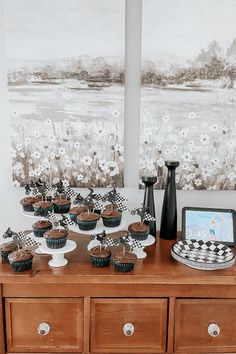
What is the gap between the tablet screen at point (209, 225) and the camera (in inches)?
66.9

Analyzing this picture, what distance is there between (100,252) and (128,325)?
313 mm

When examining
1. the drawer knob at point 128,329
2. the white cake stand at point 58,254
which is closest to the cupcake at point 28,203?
the white cake stand at point 58,254

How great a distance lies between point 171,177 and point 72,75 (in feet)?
2.39

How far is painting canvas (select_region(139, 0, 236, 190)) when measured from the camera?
172 centimetres

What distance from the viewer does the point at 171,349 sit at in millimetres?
1424

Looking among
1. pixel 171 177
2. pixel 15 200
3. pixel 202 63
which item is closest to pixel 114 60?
pixel 202 63

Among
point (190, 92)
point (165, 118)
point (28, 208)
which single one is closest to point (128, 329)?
point (28, 208)

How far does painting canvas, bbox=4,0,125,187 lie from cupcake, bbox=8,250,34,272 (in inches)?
22.1

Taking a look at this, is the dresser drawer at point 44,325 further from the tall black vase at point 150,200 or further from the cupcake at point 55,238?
the tall black vase at point 150,200

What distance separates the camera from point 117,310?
140 centimetres

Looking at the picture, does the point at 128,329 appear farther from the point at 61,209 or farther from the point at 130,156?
the point at 130,156

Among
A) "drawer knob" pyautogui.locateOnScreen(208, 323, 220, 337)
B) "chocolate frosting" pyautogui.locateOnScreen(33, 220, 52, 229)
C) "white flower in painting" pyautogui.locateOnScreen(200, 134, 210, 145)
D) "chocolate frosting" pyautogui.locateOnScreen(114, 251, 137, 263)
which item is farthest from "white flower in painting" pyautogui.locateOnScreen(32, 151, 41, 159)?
"drawer knob" pyautogui.locateOnScreen(208, 323, 220, 337)

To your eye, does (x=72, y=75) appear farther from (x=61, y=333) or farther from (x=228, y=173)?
(x=61, y=333)

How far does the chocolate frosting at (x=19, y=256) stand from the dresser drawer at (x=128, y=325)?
0.32 metres
